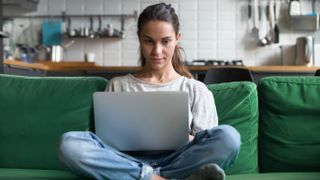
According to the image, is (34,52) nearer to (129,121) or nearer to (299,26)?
(299,26)

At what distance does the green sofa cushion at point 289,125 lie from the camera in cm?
181

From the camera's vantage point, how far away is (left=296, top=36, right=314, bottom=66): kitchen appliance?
14.3ft

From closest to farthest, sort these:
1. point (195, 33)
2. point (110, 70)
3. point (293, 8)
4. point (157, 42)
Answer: point (157, 42)
point (110, 70)
point (293, 8)
point (195, 33)

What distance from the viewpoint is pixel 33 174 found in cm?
168

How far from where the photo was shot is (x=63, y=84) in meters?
1.91

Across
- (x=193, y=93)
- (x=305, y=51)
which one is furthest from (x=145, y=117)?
(x=305, y=51)

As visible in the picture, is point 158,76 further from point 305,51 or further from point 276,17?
point 276,17

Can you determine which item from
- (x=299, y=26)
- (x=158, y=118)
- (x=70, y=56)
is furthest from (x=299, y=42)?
(x=158, y=118)

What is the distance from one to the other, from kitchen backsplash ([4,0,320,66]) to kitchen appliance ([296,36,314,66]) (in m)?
0.14

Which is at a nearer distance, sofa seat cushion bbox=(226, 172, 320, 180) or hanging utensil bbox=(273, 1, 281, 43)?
sofa seat cushion bbox=(226, 172, 320, 180)

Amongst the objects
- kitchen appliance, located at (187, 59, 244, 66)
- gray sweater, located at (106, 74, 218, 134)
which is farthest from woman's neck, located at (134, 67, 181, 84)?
Result: kitchen appliance, located at (187, 59, 244, 66)

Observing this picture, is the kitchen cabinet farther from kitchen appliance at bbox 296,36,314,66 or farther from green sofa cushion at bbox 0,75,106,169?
green sofa cushion at bbox 0,75,106,169

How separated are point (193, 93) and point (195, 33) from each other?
2988mm

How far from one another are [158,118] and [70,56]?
11.2ft
